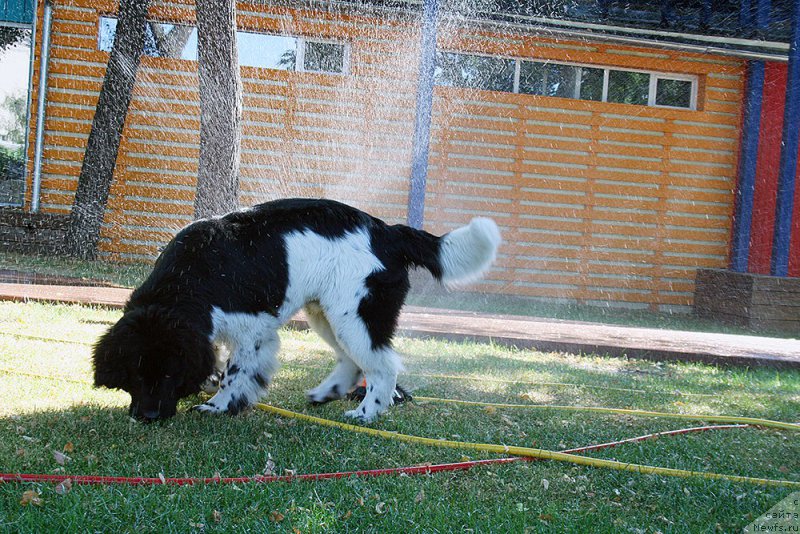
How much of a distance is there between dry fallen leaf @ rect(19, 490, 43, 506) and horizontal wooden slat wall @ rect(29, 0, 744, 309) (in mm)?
9166

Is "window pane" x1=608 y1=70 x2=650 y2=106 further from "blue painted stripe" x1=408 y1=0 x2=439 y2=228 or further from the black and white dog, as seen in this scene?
the black and white dog

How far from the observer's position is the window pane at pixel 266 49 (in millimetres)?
11352

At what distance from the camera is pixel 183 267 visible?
357 centimetres

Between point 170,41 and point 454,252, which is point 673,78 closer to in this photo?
point 170,41

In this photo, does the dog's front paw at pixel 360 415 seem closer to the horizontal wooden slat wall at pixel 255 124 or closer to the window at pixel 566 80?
the horizontal wooden slat wall at pixel 255 124

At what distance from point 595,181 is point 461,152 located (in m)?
2.41

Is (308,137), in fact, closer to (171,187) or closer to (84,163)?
(171,187)

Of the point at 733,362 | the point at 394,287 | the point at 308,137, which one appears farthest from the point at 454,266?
the point at 308,137

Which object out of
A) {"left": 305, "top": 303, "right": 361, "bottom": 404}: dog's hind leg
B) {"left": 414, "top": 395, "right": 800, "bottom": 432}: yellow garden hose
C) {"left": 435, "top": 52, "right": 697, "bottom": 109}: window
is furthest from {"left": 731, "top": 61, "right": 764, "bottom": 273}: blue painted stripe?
{"left": 305, "top": 303, "right": 361, "bottom": 404}: dog's hind leg

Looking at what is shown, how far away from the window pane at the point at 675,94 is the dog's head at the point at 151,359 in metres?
11.1

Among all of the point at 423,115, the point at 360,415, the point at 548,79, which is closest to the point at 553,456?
the point at 360,415

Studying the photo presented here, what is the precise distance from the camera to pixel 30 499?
2398 mm

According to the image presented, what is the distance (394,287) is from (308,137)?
8025mm

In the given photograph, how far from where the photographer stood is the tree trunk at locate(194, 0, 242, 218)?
8.28m
